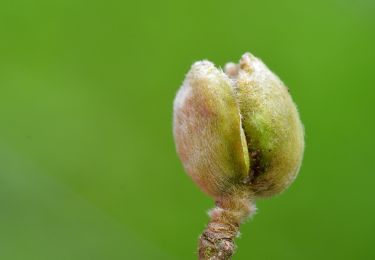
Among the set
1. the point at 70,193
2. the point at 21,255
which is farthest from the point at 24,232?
the point at 70,193

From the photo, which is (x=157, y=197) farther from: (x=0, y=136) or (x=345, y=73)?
(x=345, y=73)

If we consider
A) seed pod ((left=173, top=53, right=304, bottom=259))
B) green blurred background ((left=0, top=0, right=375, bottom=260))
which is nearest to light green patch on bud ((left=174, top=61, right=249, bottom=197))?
seed pod ((left=173, top=53, right=304, bottom=259))

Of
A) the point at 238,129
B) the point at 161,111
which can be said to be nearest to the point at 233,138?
the point at 238,129

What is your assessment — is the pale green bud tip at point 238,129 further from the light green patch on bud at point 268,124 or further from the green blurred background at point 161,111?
the green blurred background at point 161,111

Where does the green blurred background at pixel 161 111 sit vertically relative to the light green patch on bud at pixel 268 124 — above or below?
above

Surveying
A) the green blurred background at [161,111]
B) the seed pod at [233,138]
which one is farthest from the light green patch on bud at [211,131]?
the green blurred background at [161,111]

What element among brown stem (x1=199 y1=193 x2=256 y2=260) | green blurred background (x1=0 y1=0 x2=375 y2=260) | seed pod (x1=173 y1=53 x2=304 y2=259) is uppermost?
green blurred background (x1=0 y1=0 x2=375 y2=260)

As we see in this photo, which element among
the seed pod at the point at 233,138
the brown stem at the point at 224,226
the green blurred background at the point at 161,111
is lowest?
the brown stem at the point at 224,226

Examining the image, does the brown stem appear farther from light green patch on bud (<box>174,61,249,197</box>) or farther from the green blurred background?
the green blurred background
